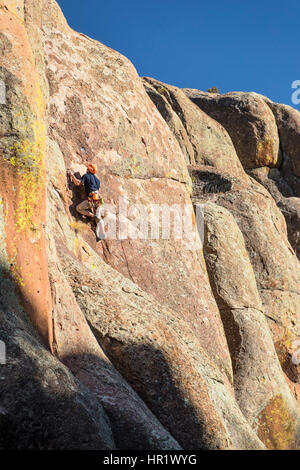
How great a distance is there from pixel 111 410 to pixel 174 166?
29.8 feet

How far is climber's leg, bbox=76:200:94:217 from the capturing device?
11.4m

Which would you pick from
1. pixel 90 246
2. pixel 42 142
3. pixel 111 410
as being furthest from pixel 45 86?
pixel 111 410

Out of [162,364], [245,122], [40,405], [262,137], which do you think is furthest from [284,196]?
[40,405]

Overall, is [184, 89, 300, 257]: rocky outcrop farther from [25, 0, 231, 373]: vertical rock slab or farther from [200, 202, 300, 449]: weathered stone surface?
[25, 0, 231, 373]: vertical rock slab

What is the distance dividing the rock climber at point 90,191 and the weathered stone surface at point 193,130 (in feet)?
26.5

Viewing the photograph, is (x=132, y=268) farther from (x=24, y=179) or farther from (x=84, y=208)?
(x=24, y=179)

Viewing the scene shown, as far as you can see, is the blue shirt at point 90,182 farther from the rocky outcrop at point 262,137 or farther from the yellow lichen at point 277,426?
the rocky outcrop at point 262,137

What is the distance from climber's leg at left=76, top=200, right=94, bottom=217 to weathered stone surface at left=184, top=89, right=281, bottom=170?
39.0 feet

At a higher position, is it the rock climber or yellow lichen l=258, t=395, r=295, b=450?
the rock climber

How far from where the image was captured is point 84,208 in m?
11.4

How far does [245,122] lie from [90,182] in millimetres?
12115

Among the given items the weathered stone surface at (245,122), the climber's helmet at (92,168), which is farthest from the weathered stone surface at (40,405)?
the weathered stone surface at (245,122)

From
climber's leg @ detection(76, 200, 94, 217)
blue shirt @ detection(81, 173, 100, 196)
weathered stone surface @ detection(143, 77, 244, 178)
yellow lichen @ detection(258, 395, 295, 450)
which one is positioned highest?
weathered stone surface @ detection(143, 77, 244, 178)

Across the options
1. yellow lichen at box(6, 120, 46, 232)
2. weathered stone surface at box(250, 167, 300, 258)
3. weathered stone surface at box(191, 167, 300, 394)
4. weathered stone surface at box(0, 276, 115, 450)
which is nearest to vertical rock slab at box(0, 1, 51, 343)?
yellow lichen at box(6, 120, 46, 232)
